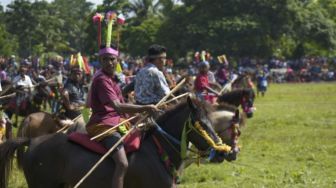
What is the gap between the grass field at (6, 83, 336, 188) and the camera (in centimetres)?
1153

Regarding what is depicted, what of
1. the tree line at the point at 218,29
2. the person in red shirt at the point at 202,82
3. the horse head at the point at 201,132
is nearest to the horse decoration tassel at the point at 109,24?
the horse head at the point at 201,132

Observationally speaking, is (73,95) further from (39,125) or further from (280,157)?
(280,157)

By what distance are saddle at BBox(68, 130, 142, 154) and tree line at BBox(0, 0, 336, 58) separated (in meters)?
51.1

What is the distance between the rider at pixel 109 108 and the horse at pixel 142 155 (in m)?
0.19

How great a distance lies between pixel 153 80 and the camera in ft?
30.8

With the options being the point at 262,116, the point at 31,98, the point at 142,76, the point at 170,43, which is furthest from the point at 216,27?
the point at 142,76

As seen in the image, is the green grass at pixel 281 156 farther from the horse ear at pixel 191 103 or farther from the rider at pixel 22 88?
the rider at pixel 22 88

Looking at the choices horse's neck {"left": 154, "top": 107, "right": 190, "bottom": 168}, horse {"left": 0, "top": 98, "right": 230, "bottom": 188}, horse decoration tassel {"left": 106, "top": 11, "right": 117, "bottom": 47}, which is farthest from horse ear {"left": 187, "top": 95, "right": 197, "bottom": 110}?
horse decoration tassel {"left": 106, "top": 11, "right": 117, "bottom": 47}

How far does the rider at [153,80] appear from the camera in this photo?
365 inches

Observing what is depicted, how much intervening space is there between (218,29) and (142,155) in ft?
178

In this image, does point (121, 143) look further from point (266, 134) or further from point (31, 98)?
point (31, 98)

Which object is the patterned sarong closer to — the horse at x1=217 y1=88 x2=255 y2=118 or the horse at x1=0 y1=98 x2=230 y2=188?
the horse at x1=0 y1=98 x2=230 y2=188

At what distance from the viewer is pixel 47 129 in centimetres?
1341

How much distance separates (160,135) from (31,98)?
14462 mm
